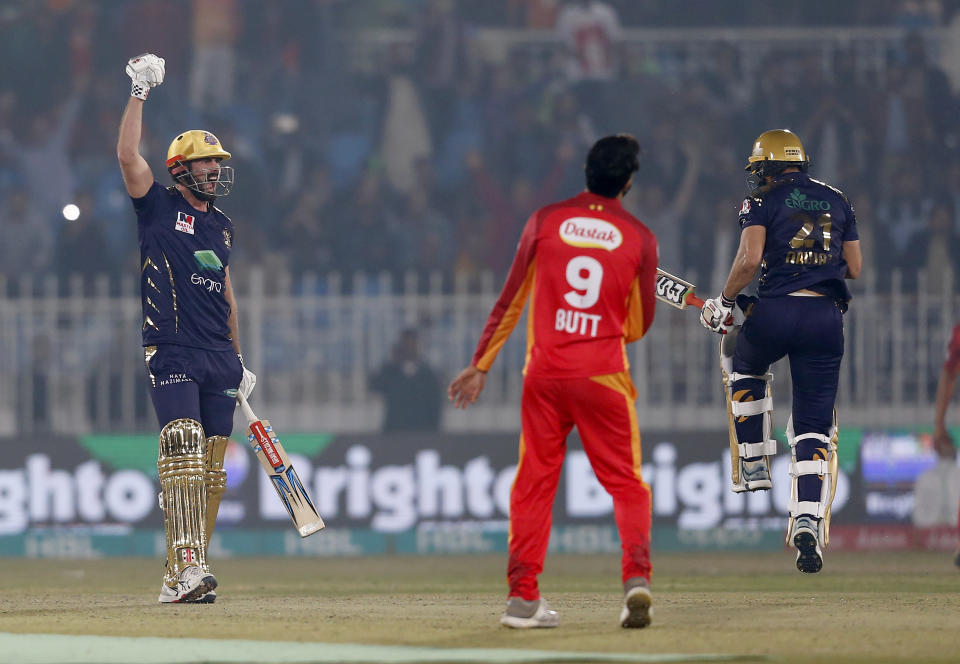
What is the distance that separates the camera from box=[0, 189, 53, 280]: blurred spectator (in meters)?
19.5

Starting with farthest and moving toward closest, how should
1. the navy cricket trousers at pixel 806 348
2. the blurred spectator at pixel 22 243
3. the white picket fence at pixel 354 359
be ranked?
the blurred spectator at pixel 22 243, the white picket fence at pixel 354 359, the navy cricket trousers at pixel 806 348

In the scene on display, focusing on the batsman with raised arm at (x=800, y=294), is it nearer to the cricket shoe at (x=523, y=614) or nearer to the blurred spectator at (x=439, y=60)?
the cricket shoe at (x=523, y=614)

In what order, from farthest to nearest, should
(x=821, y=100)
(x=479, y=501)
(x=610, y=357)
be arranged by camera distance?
(x=821, y=100), (x=479, y=501), (x=610, y=357)

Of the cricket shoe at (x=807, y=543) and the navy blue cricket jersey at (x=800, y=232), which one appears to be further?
the navy blue cricket jersey at (x=800, y=232)

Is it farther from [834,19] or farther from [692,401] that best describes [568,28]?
[692,401]

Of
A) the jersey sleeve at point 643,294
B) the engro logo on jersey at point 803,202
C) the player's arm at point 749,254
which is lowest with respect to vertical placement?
the jersey sleeve at point 643,294

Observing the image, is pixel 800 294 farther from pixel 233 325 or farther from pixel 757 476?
pixel 233 325

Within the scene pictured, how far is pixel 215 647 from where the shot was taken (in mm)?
6738

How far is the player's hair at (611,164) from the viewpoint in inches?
293

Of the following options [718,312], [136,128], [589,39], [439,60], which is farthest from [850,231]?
[439,60]

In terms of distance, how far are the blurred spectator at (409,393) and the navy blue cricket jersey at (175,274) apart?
25.2ft

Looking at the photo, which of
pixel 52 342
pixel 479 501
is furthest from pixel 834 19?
pixel 52 342

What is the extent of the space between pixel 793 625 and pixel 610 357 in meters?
1.55

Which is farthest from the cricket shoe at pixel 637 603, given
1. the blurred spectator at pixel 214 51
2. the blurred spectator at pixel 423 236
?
the blurred spectator at pixel 214 51
